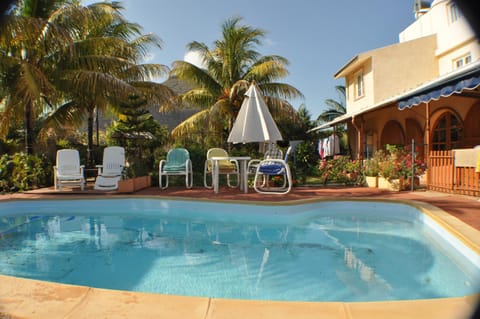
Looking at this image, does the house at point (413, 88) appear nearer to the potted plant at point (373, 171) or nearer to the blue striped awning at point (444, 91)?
the blue striped awning at point (444, 91)

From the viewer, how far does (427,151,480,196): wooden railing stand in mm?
6629

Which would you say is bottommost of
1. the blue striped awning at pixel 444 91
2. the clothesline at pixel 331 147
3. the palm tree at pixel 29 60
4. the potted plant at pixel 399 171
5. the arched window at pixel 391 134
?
the potted plant at pixel 399 171

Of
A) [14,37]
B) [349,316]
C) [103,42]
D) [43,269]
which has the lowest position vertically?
[43,269]

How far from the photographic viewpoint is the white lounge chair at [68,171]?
8.46 m

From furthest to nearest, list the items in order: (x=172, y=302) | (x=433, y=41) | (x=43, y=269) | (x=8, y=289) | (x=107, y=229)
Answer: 1. (x=433, y=41)
2. (x=107, y=229)
3. (x=43, y=269)
4. (x=8, y=289)
5. (x=172, y=302)

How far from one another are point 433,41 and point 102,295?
15308 mm

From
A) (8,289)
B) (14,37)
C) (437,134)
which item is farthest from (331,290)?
(437,134)

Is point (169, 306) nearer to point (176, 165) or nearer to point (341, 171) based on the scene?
point (176, 165)

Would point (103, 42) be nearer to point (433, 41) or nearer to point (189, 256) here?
point (189, 256)

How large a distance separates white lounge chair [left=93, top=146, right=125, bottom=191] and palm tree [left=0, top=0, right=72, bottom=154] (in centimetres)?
253

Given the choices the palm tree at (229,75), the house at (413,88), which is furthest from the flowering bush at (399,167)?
the palm tree at (229,75)

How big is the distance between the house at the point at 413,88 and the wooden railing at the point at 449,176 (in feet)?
6.47

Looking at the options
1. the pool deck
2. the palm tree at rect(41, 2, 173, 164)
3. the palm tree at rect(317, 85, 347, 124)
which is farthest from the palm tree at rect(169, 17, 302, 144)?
the pool deck

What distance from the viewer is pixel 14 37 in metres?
8.05
